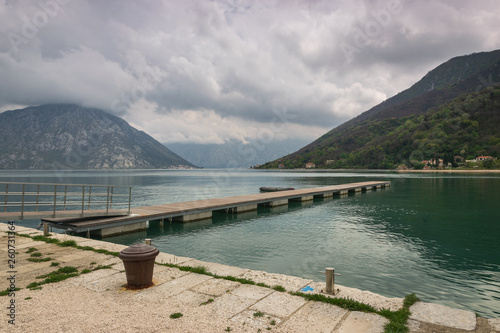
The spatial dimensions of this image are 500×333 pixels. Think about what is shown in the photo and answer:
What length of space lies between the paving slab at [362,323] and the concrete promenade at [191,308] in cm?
2

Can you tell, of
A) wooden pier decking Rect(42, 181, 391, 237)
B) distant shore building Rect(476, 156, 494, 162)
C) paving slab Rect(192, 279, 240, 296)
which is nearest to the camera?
paving slab Rect(192, 279, 240, 296)

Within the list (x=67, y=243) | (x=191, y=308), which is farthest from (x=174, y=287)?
(x=67, y=243)

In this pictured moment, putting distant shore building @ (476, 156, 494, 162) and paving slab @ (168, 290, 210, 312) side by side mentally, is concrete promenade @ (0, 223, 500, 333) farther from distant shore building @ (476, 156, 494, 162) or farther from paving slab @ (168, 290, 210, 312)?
distant shore building @ (476, 156, 494, 162)

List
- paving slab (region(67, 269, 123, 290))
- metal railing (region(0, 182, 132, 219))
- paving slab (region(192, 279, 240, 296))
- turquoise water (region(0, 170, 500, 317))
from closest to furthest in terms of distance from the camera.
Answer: paving slab (region(192, 279, 240, 296))
paving slab (region(67, 269, 123, 290))
turquoise water (region(0, 170, 500, 317))
metal railing (region(0, 182, 132, 219))

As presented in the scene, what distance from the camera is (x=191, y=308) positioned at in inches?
263

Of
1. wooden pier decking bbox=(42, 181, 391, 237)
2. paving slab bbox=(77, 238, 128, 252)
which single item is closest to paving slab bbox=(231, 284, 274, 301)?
paving slab bbox=(77, 238, 128, 252)

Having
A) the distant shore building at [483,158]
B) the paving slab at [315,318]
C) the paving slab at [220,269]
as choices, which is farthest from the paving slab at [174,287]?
the distant shore building at [483,158]

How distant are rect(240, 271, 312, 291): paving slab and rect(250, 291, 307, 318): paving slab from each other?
64cm

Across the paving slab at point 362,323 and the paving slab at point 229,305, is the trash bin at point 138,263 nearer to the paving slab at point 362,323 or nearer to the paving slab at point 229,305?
→ the paving slab at point 229,305

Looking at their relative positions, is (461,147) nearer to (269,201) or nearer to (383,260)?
(269,201)

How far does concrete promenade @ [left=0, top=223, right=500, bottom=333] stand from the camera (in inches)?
229

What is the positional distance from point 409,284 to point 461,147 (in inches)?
7462

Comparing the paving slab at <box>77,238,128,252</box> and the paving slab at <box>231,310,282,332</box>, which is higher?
the paving slab at <box>231,310,282,332</box>

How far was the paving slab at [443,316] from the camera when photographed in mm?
5918
